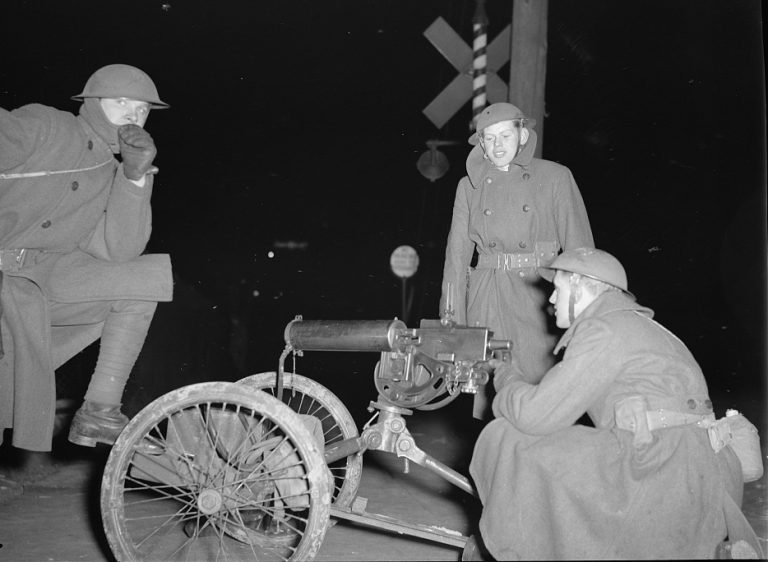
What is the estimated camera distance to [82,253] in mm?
3705

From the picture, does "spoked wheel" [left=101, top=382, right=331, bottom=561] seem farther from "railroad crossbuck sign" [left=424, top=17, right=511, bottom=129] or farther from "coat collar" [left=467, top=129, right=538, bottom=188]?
"railroad crossbuck sign" [left=424, top=17, right=511, bottom=129]

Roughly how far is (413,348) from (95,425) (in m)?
1.67

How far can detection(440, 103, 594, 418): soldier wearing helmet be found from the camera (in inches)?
157

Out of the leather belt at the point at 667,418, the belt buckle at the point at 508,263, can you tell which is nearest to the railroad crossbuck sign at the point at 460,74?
the belt buckle at the point at 508,263

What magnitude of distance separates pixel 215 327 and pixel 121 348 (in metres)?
5.53

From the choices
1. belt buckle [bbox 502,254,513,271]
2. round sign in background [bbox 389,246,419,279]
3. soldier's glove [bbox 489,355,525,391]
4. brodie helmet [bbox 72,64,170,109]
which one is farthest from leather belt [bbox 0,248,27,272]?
round sign in background [bbox 389,246,419,279]

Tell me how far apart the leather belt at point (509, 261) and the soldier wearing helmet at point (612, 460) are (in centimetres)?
140

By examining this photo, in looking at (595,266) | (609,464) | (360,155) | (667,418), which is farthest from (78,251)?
(360,155)

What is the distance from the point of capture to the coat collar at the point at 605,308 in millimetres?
2628

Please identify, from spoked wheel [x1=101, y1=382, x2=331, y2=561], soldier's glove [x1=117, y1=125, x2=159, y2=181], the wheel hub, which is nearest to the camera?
spoked wheel [x1=101, y1=382, x2=331, y2=561]

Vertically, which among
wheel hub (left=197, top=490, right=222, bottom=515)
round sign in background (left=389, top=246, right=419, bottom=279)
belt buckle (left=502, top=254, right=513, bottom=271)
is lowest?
round sign in background (left=389, top=246, right=419, bottom=279)

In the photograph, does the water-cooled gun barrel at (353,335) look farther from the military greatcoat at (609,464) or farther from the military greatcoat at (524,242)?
the military greatcoat at (524,242)

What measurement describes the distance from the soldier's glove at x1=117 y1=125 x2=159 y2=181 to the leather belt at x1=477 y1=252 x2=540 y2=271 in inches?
81.6

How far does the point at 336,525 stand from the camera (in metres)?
4.34
